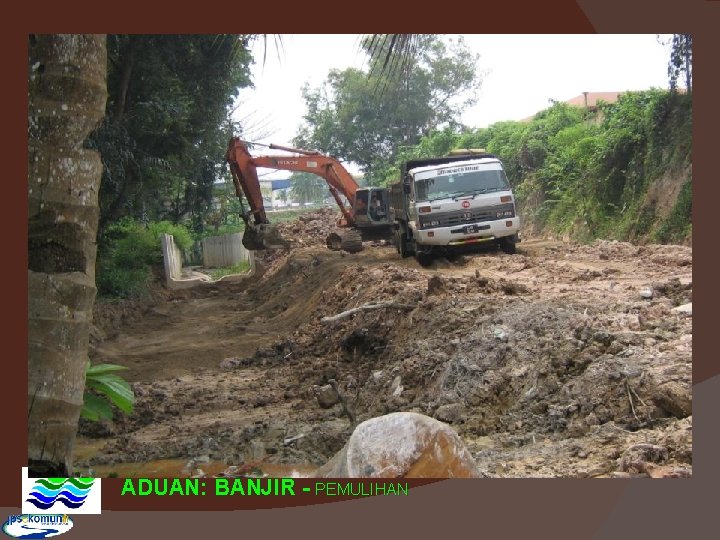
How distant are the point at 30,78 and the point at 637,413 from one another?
5.41 meters

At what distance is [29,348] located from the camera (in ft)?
13.9

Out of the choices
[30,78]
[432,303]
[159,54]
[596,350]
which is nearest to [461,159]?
[159,54]

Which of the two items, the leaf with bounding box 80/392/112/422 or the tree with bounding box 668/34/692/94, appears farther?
the tree with bounding box 668/34/692/94

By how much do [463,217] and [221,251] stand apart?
60.7 ft

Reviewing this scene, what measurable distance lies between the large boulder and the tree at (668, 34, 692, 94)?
607 inches

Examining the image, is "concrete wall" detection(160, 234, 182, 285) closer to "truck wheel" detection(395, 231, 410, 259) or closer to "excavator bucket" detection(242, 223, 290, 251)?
"excavator bucket" detection(242, 223, 290, 251)

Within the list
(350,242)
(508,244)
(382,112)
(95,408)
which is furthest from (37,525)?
(382,112)

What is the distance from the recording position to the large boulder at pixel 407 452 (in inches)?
194

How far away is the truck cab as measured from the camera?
18484mm

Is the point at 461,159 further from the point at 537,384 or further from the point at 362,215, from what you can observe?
the point at 537,384

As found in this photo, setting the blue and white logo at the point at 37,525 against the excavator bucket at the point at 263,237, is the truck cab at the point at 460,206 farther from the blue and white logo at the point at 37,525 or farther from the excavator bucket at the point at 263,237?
the blue and white logo at the point at 37,525

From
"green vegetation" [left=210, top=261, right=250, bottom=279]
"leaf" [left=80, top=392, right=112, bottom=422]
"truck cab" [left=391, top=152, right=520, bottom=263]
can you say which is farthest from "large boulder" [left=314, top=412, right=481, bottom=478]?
"green vegetation" [left=210, top=261, right=250, bottom=279]

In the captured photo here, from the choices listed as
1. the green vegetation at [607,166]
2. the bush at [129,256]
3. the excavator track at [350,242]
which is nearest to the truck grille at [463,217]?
the green vegetation at [607,166]

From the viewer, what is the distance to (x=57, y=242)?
4309 mm
